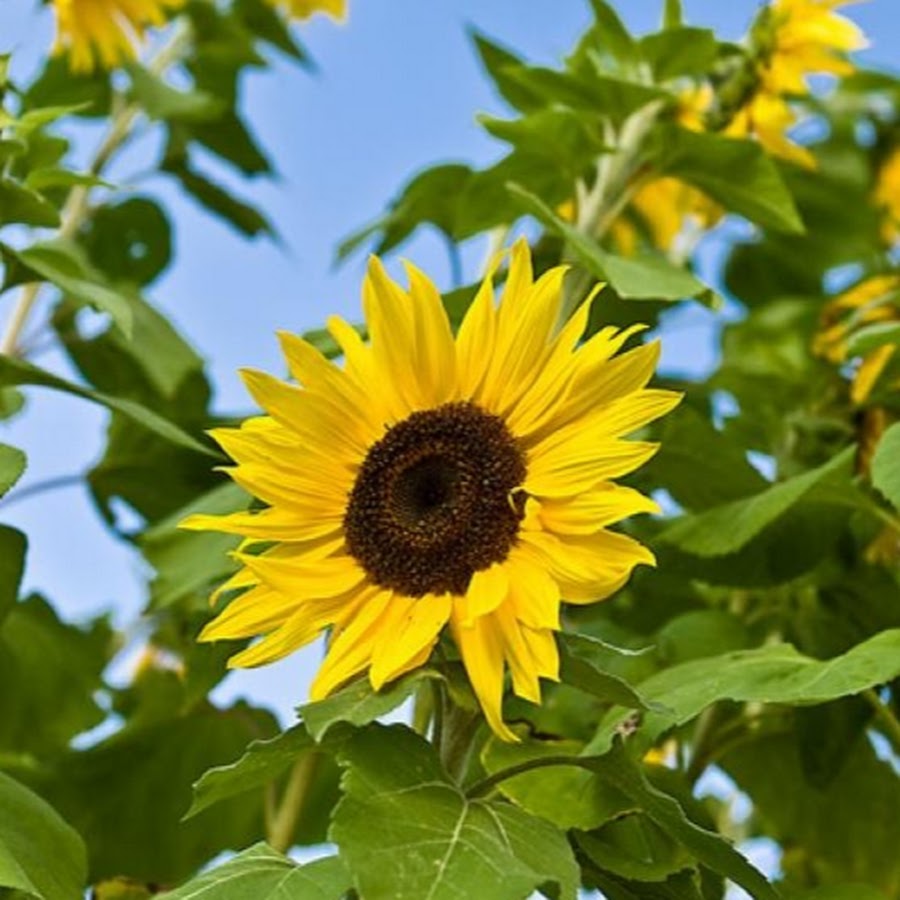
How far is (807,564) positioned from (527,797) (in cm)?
42

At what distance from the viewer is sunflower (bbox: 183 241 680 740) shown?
91cm

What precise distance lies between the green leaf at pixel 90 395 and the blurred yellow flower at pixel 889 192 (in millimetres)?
1376

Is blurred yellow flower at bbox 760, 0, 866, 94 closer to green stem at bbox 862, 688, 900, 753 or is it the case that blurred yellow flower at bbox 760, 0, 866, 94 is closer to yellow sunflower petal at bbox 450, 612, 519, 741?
green stem at bbox 862, 688, 900, 753

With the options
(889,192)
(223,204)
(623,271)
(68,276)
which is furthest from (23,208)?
(889,192)

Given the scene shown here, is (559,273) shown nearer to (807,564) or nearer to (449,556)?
(449,556)

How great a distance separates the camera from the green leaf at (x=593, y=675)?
0.87m

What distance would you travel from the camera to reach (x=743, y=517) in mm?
1293

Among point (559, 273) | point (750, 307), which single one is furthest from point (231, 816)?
point (750, 307)

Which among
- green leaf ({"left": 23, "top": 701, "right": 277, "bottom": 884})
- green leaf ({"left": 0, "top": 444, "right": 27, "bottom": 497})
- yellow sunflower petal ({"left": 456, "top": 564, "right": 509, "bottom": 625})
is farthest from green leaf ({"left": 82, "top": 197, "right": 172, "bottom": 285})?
yellow sunflower petal ({"left": 456, "top": 564, "right": 509, "bottom": 625})

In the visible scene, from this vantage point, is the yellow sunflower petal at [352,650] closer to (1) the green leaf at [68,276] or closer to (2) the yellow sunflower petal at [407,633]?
(2) the yellow sunflower petal at [407,633]

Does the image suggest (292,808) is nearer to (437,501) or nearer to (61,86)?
(437,501)

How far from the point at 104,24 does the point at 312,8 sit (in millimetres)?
396

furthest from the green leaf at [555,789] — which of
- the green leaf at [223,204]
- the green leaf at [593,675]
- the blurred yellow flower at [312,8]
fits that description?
the blurred yellow flower at [312,8]

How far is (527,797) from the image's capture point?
3.42 ft
